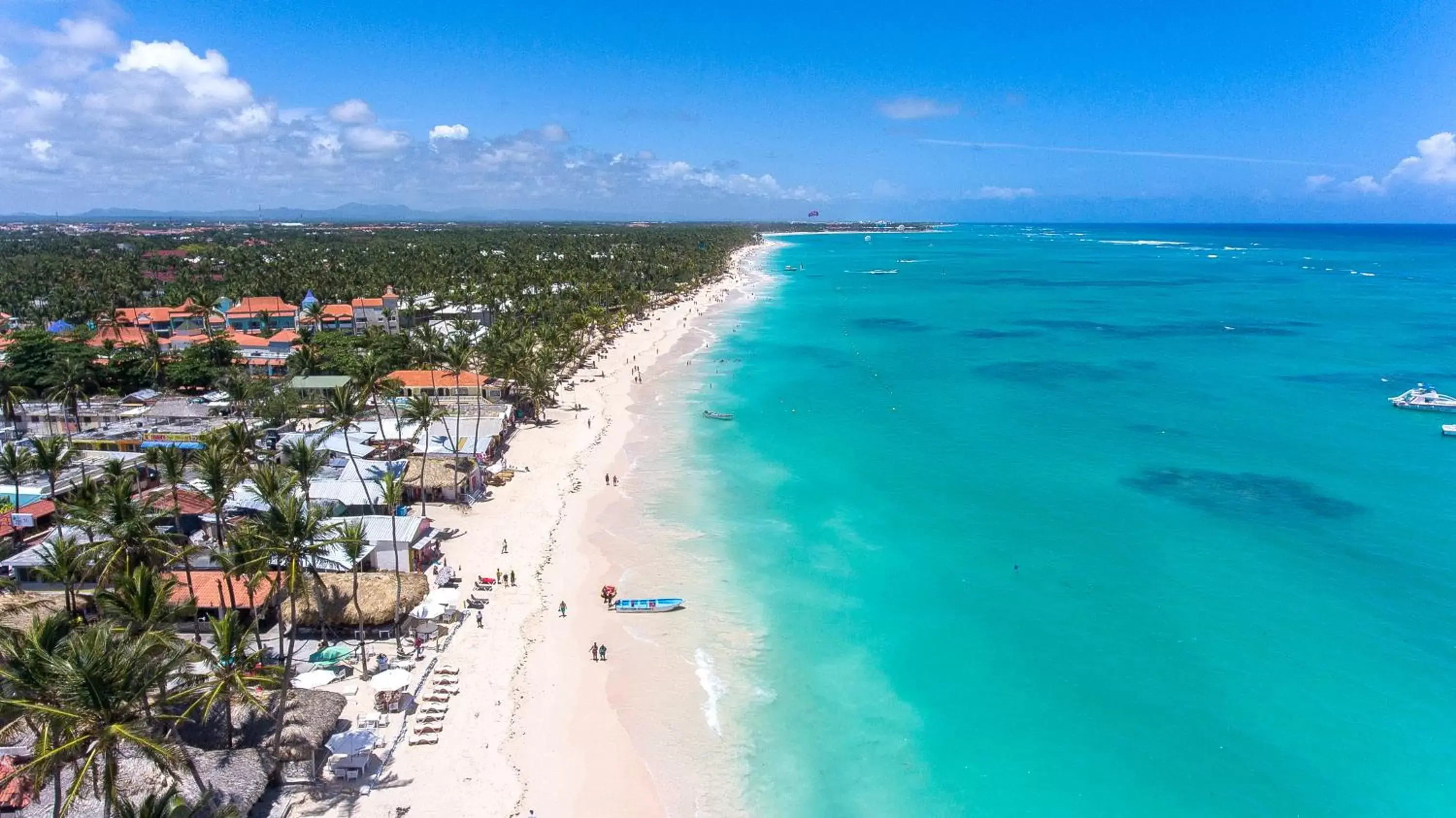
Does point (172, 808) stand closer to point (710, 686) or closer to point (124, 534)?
point (124, 534)

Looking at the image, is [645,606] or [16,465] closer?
[645,606]

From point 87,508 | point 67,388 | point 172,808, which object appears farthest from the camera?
point 67,388

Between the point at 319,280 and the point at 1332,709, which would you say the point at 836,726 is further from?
the point at 319,280

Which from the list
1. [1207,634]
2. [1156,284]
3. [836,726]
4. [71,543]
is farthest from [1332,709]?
[1156,284]

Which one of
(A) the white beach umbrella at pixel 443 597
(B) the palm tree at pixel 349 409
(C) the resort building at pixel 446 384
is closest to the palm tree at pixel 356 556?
(A) the white beach umbrella at pixel 443 597

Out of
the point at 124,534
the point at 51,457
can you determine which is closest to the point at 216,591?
the point at 124,534

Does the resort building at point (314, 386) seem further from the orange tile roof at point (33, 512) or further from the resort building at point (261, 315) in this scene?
the resort building at point (261, 315)

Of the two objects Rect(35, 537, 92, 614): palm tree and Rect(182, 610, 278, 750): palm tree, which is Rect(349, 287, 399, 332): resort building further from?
Rect(182, 610, 278, 750): palm tree

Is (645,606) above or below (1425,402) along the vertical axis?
below
